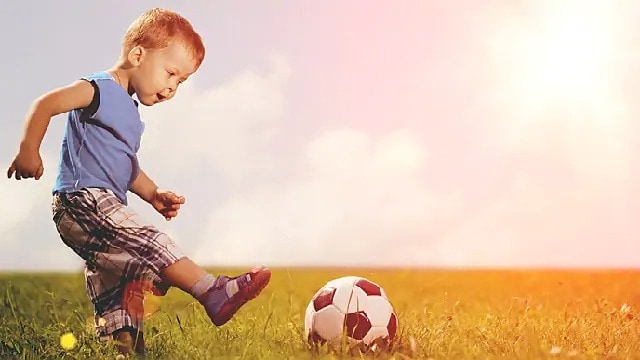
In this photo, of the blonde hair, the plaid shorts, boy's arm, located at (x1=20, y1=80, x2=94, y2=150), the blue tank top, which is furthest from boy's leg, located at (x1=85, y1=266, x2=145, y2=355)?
the blonde hair

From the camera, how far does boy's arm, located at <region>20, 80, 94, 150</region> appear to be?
4.39 metres

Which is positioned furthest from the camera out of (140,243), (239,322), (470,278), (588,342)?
(470,278)

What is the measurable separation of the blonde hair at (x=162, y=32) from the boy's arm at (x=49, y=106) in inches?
18.4

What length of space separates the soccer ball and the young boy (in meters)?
0.40

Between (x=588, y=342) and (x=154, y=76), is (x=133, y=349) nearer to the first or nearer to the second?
(x=154, y=76)

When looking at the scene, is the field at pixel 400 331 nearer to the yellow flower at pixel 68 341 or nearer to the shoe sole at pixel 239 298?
the yellow flower at pixel 68 341

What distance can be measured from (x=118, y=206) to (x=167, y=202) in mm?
577

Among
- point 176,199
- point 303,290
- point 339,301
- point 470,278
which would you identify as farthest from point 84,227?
point 470,278

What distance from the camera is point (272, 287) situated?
9.68 m

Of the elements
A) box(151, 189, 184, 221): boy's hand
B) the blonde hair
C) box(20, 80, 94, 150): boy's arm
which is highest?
the blonde hair

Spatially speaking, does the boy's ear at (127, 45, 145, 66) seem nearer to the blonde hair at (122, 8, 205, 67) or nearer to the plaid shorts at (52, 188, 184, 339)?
the blonde hair at (122, 8, 205, 67)

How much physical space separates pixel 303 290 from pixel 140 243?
482cm

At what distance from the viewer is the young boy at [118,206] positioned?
4562mm

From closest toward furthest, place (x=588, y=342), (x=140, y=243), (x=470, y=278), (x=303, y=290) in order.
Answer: (x=140, y=243)
(x=588, y=342)
(x=303, y=290)
(x=470, y=278)
